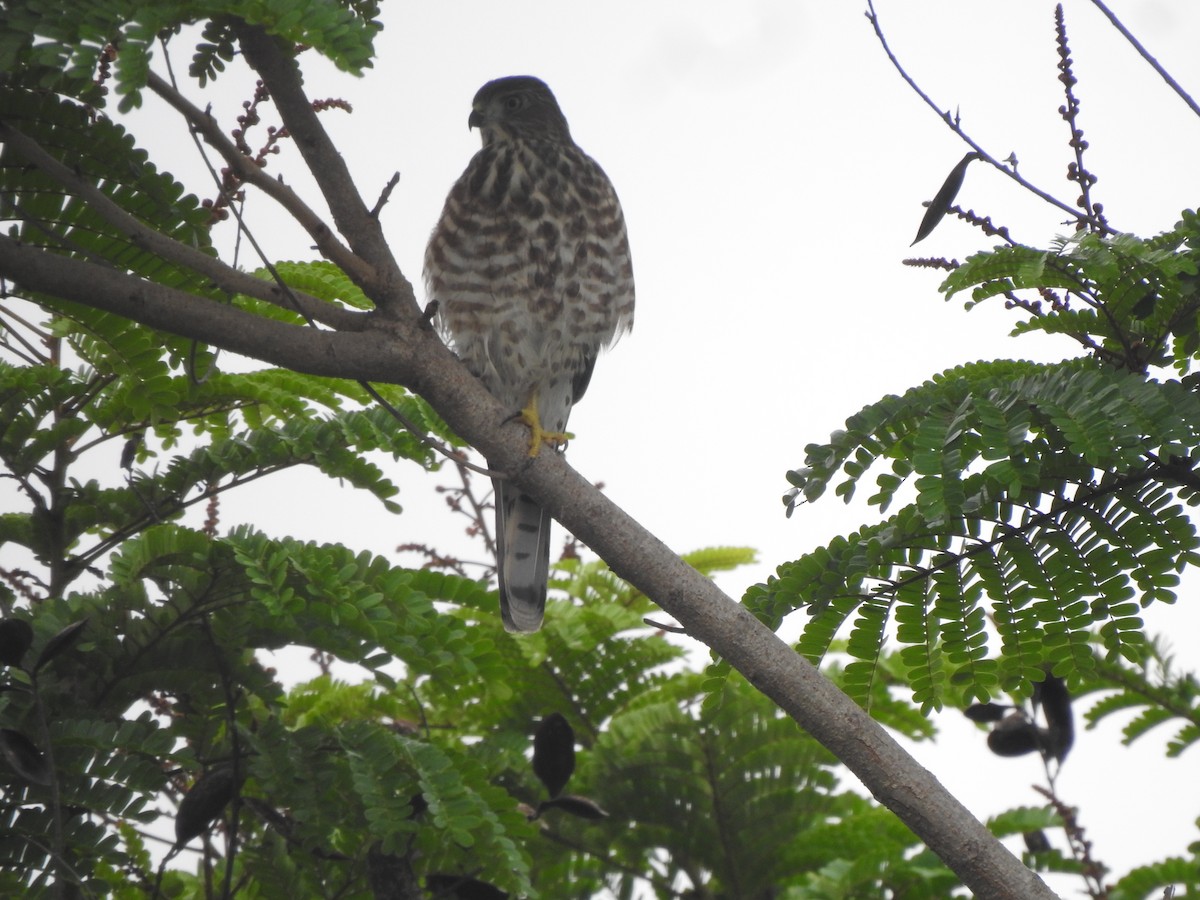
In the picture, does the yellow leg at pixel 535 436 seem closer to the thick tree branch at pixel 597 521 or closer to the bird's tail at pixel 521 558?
the thick tree branch at pixel 597 521

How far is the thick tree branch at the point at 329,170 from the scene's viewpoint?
6.85 feet

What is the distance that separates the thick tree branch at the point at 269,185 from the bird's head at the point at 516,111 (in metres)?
2.31

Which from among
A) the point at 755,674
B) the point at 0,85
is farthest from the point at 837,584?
the point at 0,85

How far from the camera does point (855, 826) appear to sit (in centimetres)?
289

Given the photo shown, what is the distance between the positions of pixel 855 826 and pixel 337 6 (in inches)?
83.5

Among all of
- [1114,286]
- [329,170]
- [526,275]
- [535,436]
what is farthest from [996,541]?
[526,275]

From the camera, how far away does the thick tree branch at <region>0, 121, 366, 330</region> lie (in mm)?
1989

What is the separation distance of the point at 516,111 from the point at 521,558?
75.4 inches

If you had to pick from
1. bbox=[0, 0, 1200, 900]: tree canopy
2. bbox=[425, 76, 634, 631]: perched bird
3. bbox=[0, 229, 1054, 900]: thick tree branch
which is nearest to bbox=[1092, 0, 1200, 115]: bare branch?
bbox=[0, 0, 1200, 900]: tree canopy

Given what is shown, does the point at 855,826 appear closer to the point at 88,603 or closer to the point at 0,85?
the point at 88,603

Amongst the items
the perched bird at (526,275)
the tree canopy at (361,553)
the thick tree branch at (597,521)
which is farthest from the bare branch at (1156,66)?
the perched bird at (526,275)

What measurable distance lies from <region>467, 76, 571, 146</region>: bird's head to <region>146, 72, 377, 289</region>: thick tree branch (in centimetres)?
231

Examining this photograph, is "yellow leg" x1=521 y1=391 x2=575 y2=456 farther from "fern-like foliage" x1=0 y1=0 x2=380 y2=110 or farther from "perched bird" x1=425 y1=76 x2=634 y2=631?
"fern-like foliage" x1=0 y1=0 x2=380 y2=110

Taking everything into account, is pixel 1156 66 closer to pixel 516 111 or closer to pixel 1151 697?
pixel 1151 697
